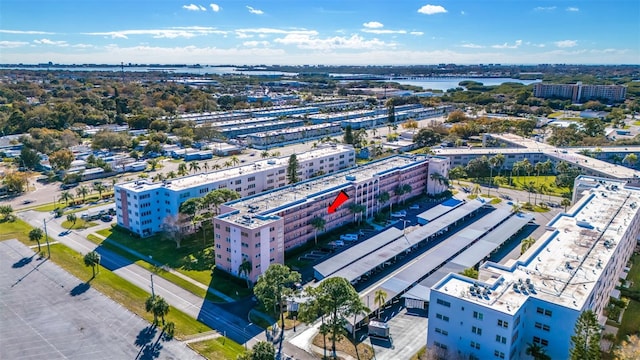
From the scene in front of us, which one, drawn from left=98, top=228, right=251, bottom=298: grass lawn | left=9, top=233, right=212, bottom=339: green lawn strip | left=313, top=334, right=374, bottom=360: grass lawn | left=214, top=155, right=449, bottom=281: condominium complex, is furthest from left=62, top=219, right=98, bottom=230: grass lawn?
left=313, top=334, right=374, bottom=360: grass lawn

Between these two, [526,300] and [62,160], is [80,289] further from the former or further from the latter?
[62,160]

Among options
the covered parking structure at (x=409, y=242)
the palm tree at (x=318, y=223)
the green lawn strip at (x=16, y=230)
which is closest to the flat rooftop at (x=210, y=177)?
the green lawn strip at (x=16, y=230)

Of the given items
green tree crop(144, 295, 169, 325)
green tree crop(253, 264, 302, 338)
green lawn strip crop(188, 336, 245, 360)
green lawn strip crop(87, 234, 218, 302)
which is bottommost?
green lawn strip crop(188, 336, 245, 360)

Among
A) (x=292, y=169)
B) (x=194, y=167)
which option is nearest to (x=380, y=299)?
(x=292, y=169)

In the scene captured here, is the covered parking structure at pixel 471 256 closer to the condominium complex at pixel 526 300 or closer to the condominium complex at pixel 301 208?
the condominium complex at pixel 526 300

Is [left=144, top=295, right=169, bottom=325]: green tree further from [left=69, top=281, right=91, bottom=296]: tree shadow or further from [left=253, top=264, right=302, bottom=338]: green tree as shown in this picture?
[left=69, top=281, right=91, bottom=296]: tree shadow

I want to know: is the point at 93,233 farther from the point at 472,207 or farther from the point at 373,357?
the point at 472,207

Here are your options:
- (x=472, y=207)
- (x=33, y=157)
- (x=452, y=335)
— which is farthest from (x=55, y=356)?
Answer: (x=33, y=157)
